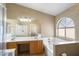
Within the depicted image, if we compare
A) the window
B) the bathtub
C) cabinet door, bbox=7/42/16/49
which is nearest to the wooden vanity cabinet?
cabinet door, bbox=7/42/16/49

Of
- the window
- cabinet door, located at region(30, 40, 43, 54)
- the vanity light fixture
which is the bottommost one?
cabinet door, located at region(30, 40, 43, 54)

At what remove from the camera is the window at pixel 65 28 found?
A: 1.97m

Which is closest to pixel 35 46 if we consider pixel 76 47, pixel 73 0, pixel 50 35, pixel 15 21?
pixel 50 35

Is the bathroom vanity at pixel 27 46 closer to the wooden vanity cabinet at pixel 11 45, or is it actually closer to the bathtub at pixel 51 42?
the wooden vanity cabinet at pixel 11 45

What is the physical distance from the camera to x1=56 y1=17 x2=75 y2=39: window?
197 cm

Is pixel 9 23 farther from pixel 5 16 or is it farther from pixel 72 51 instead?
pixel 72 51

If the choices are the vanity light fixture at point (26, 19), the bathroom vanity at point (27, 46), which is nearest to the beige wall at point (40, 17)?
the vanity light fixture at point (26, 19)

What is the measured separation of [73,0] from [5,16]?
1292mm

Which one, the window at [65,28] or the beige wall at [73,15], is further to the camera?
the window at [65,28]

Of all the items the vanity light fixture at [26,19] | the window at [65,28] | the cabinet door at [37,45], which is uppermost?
the vanity light fixture at [26,19]

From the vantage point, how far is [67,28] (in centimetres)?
198

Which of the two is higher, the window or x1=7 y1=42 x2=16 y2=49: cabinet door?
the window

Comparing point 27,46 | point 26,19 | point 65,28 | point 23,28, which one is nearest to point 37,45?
point 27,46

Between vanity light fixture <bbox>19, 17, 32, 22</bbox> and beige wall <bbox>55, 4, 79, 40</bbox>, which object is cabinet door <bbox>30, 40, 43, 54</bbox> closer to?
vanity light fixture <bbox>19, 17, 32, 22</bbox>
